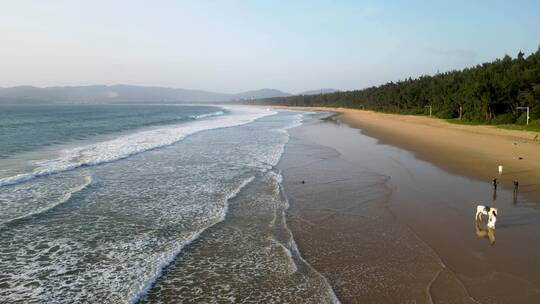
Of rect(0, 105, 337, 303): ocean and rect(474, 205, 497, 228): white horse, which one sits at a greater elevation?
rect(474, 205, 497, 228): white horse

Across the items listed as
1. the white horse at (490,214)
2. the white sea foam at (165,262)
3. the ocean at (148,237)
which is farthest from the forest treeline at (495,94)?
the white sea foam at (165,262)

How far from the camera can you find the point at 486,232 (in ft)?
31.9

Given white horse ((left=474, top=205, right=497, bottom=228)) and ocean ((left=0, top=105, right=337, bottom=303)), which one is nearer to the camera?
ocean ((left=0, top=105, right=337, bottom=303))

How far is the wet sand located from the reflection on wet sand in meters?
0.07

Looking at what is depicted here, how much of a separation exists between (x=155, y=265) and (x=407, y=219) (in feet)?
23.4

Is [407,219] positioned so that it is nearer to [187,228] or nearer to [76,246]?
[187,228]

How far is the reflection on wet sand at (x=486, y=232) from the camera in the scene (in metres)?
9.27

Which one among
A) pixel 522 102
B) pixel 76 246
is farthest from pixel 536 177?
pixel 522 102

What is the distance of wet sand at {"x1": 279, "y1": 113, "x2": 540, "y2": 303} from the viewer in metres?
7.07

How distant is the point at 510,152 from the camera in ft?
74.0

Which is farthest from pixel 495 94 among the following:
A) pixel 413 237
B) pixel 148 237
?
pixel 148 237

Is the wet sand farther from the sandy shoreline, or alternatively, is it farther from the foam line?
the foam line

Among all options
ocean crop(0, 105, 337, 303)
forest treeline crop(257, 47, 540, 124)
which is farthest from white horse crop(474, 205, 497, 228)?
forest treeline crop(257, 47, 540, 124)

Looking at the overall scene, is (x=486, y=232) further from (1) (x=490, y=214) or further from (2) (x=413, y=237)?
Answer: (2) (x=413, y=237)
